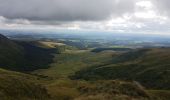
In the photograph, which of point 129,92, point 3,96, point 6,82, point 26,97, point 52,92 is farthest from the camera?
point 129,92

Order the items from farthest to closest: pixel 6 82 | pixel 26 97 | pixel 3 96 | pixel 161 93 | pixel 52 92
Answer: pixel 161 93, pixel 52 92, pixel 6 82, pixel 26 97, pixel 3 96

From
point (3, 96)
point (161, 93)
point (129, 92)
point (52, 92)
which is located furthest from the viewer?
point (161, 93)

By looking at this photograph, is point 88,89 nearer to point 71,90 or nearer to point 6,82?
point 71,90

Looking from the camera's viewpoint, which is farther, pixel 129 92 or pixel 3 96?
pixel 129 92

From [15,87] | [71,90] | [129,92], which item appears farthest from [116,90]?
[15,87]

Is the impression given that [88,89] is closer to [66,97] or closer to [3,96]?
[66,97]

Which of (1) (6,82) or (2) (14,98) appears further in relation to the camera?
(1) (6,82)

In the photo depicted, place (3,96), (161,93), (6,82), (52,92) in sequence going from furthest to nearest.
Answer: (161,93) < (52,92) < (6,82) < (3,96)

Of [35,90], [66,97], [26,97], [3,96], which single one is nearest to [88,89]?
[66,97]

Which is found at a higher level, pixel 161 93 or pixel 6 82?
pixel 6 82
